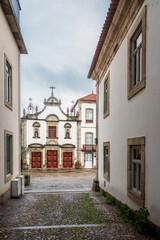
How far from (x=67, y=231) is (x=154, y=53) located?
4471mm

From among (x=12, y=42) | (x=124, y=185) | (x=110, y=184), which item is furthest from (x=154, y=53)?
(x=12, y=42)

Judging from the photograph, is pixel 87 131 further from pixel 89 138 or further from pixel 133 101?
pixel 133 101

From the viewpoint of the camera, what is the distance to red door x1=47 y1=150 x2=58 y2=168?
22.4 m

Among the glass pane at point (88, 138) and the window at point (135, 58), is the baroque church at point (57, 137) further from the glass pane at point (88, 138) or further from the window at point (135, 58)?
the window at point (135, 58)

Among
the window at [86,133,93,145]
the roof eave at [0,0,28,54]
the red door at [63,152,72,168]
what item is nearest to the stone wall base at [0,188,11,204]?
the roof eave at [0,0,28,54]

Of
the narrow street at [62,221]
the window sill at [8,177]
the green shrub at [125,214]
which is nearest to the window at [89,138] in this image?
the window sill at [8,177]

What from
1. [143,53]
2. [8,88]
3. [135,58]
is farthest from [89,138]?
[143,53]

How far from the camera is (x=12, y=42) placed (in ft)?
27.6

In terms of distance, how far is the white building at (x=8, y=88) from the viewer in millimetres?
6766

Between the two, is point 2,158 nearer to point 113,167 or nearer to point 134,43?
point 113,167

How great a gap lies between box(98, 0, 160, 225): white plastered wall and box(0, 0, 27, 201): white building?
163 inches

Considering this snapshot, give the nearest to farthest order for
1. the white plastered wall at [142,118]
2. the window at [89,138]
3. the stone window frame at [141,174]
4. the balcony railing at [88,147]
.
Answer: the white plastered wall at [142,118] < the stone window frame at [141,174] < the balcony railing at [88,147] < the window at [89,138]

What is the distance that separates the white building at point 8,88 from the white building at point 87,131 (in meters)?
14.6

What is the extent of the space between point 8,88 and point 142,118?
6.02 meters
